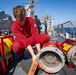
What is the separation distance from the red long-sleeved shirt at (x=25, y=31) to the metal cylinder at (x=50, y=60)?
44cm

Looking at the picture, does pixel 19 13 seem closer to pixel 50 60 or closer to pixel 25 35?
pixel 25 35

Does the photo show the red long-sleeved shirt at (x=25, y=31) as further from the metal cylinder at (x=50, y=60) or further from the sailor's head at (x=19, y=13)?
the metal cylinder at (x=50, y=60)

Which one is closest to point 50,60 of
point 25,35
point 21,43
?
point 21,43

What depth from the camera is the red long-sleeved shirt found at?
339cm

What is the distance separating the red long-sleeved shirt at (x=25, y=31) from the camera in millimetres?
3389

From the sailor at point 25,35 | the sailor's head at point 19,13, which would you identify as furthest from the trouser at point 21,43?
the sailor's head at point 19,13

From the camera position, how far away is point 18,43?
350cm

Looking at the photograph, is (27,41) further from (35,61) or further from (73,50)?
(73,50)

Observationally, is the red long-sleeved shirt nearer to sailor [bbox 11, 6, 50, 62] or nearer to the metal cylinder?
sailor [bbox 11, 6, 50, 62]

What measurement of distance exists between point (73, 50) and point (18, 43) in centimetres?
110

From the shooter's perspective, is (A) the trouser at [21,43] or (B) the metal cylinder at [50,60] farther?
(A) the trouser at [21,43]

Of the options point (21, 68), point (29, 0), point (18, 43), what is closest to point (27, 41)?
point (18, 43)

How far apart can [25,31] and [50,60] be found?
0.92 meters

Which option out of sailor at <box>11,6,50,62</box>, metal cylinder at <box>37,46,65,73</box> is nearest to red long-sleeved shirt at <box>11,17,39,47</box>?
sailor at <box>11,6,50,62</box>
